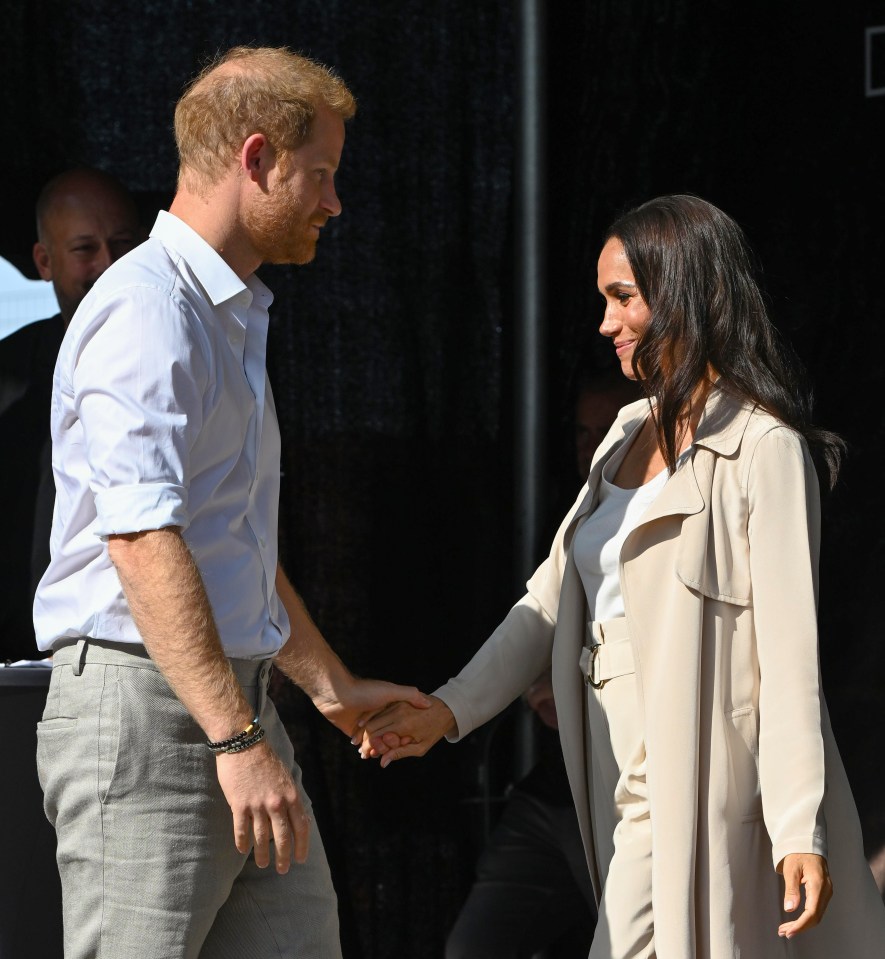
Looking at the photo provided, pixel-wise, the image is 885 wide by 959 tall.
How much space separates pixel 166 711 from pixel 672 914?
3.16ft

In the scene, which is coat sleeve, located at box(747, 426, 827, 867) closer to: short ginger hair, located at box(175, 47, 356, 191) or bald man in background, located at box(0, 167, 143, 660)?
short ginger hair, located at box(175, 47, 356, 191)

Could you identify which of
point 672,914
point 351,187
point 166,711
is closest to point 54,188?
point 351,187

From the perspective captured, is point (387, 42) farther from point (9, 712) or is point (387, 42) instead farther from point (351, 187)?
point (9, 712)

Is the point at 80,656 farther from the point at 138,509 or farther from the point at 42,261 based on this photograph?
the point at 42,261

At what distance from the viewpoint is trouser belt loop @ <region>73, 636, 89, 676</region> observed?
88.1 inches

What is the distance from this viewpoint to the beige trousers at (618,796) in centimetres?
261

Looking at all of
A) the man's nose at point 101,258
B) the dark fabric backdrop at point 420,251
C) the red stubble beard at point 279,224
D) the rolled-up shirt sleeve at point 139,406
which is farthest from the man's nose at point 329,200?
the man's nose at point 101,258

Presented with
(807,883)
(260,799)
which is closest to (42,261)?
(260,799)

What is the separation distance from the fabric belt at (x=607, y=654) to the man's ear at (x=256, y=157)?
1058 mm

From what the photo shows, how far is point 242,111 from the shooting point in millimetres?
2402

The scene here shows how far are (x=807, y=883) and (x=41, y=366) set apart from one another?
241 centimetres

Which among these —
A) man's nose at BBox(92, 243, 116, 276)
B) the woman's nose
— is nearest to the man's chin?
the woman's nose

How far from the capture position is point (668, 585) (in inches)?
103

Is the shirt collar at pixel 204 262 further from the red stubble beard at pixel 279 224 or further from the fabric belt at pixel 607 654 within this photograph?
the fabric belt at pixel 607 654
